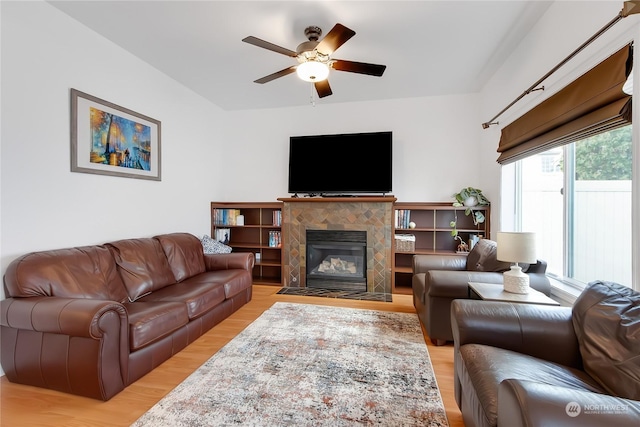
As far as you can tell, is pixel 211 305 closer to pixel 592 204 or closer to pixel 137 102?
pixel 137 102

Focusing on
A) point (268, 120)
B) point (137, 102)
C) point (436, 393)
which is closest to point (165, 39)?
point (137, 102)

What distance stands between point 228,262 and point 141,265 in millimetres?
953

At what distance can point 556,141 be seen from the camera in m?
2.05

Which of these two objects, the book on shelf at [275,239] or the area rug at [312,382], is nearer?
the area rug at [312,382]

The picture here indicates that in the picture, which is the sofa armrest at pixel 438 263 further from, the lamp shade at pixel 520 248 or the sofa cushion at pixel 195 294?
the sofa cushion at pixel 195 294

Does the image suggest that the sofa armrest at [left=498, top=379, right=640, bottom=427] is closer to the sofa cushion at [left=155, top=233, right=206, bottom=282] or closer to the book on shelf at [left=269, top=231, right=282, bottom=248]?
the sofa cushion at [left=155, top=233, right=206, bottom=282]

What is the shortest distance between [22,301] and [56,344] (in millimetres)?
385

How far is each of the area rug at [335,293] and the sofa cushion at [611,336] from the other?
7.50 feet

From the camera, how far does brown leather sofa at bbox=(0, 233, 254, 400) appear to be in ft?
5.39

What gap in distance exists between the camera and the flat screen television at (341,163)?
157 inches

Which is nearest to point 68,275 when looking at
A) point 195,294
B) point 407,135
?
point 195,294

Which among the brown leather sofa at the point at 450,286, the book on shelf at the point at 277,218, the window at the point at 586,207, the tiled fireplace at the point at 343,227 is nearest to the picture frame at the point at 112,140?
the book on shelf at the point at 277,218

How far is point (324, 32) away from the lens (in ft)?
8.23

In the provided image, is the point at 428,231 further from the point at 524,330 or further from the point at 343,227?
the point at 524,330
